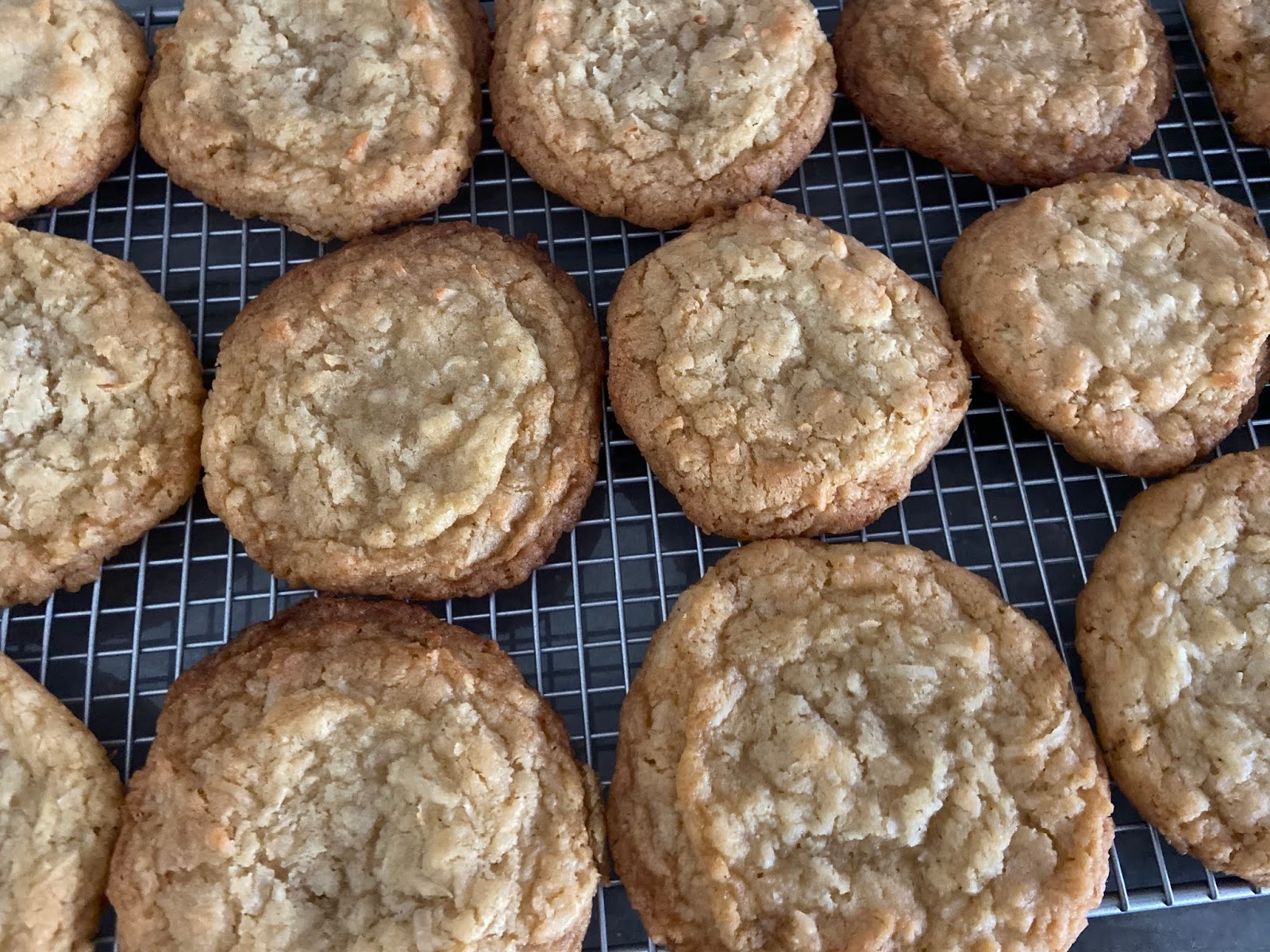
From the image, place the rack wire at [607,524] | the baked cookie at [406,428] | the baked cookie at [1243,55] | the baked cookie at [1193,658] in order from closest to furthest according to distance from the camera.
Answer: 1. the baked cookie at [1193,658]
2. the baked cookie at [406,428]
3. the rack wire at [607,524]
4. the baked cookie at [1243,55]

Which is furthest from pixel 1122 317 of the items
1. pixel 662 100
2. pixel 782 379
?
pixel 662 100

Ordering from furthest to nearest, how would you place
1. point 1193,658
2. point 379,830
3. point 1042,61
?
1. point 1042,61
2. point 1193,658
3. point 379,830

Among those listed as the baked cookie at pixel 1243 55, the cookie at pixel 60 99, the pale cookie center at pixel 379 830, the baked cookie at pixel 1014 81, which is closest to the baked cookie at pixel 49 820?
the pale cookie center at pixel 379 830

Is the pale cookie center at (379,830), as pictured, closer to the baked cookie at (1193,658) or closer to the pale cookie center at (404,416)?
the pale cookie center at (404,416)

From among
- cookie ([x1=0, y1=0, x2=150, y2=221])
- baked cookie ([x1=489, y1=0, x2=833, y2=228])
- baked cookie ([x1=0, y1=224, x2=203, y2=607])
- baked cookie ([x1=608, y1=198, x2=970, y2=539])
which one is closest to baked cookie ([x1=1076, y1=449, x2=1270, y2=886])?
baked cookie ([x1=608, y1=198, x2=970, y2=539])

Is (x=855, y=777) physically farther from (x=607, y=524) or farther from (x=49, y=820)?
(x=49, y=820)

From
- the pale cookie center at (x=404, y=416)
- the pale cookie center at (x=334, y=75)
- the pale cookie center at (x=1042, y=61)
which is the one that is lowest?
the pale cookie center at (x=404, y=416)

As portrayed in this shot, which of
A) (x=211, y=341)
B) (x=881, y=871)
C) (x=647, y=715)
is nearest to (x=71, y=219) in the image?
(x=211, y=341)
